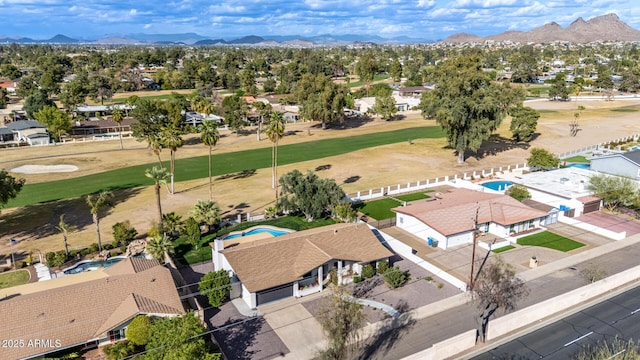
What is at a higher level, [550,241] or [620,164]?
[620,164]

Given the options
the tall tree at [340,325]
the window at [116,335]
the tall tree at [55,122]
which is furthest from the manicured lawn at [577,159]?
the tall tree at [55,122]

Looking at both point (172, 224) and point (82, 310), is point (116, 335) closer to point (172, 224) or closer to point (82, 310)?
point (82, 310)

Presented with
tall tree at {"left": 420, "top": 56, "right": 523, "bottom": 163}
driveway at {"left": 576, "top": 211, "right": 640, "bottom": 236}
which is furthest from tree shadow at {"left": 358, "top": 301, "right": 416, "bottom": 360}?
tall tree at {"left": 420, "top": 56, "right": 523, "bottom": 163}

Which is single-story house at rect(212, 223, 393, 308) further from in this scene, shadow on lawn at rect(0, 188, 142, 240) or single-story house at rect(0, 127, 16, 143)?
single-story house at rect(0, 127, 16, 143)

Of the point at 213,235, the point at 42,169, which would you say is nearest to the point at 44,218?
the point at 213,235

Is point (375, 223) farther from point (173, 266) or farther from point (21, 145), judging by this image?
point (21, 145)

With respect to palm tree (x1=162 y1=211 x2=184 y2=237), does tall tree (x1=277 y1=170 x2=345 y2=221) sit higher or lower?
higher
